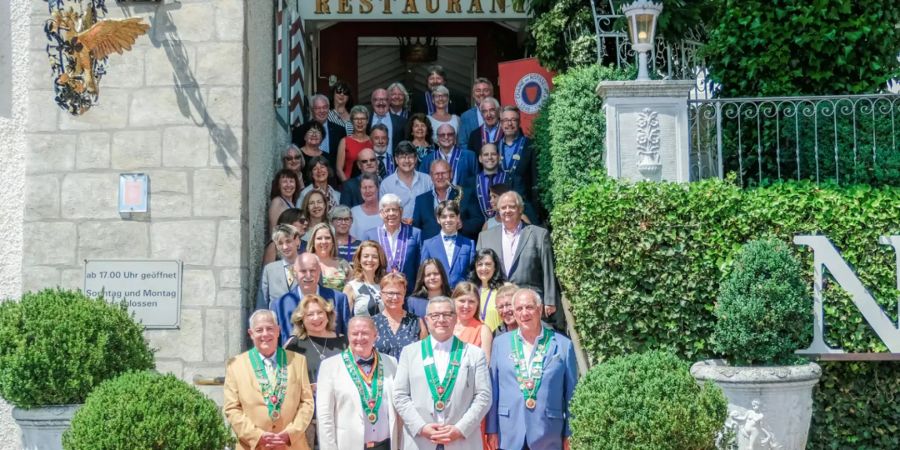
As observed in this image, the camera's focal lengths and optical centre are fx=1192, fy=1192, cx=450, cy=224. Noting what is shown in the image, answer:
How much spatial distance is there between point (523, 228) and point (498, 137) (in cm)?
198

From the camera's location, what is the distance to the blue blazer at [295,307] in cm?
849

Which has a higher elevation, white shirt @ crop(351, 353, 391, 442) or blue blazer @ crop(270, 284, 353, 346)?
blue blazer @ crop(270, 284, 353, 346)

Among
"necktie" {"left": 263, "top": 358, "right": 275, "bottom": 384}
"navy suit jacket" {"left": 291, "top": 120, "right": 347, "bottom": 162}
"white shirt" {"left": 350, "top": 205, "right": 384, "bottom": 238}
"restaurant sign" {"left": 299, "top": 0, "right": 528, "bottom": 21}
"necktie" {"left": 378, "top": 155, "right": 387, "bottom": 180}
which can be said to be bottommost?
"necktie" {"left": 263, "top": 358, "right": 275, "bottom": 384}

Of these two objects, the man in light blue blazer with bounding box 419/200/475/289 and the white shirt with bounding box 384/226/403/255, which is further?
the white shirt with bounding box 384/226/403/255

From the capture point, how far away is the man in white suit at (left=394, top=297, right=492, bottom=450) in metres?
7.38

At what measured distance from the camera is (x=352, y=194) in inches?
414

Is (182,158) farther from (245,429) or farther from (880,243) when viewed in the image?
(880,243)

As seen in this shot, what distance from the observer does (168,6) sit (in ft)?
31.2

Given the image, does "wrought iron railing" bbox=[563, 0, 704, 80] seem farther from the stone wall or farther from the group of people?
the stone wall

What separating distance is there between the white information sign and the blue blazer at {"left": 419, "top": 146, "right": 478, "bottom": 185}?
2.65m

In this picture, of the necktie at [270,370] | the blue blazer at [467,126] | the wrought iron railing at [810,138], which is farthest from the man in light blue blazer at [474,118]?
the necktie at [270,370]

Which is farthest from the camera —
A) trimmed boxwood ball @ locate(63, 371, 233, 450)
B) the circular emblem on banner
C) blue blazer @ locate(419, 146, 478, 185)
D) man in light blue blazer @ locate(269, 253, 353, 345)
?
the circular emblem on banner

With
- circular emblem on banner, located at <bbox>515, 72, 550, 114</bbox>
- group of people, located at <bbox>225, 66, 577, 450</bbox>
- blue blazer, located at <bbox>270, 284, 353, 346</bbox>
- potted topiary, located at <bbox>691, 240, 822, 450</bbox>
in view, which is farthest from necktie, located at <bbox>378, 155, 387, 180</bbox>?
potted topiary, located at <bbox>691, 240, 822, 450</bbox>

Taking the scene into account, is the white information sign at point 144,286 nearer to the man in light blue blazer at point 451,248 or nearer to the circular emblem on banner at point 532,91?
the man in light blue blazer at point 451,248
